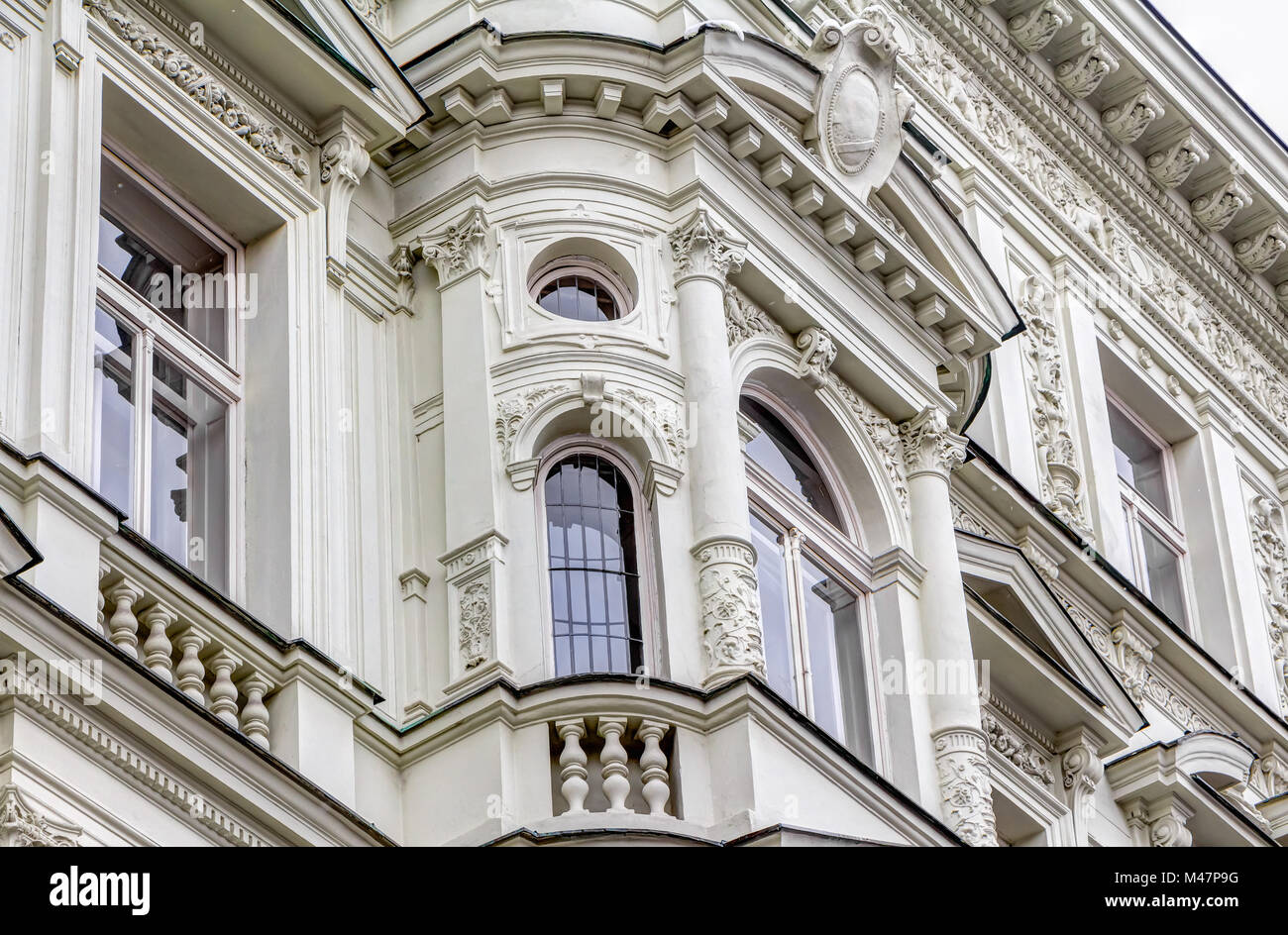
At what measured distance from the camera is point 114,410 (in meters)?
12.6

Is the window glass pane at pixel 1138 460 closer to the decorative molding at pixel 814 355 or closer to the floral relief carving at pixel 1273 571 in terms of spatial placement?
the floral relief carving at pixel 1273 571

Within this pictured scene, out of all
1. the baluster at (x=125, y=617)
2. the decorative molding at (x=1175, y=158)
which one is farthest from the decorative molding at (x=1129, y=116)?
the baluster at (x=125, y=617)

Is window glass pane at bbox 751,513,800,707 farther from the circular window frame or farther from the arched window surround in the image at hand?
the circular window frame

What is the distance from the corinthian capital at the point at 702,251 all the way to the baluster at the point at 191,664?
144 inches

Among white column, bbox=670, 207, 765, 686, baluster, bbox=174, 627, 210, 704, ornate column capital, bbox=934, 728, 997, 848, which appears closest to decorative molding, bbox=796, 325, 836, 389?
white column, bbox=670, 207, 765, 686

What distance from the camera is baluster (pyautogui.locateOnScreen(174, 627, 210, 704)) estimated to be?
11.6 metres

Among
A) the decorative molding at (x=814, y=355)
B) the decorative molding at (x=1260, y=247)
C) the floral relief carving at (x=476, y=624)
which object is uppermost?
the decorative molding at (x=1260, y=247)

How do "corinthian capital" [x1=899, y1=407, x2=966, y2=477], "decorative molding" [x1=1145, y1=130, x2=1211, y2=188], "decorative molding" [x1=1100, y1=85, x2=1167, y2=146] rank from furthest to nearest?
"decorative molding" [x1=1145, y1=130, x2=1211, y2=188], "decorative molding" [x1=1100, y1=85, x2=1167, y2=146], "corinthian capital" [x1=899, y1=407, x2=966, y2=477]

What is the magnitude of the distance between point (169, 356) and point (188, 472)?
552mm

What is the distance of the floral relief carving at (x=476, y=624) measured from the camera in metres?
12.8

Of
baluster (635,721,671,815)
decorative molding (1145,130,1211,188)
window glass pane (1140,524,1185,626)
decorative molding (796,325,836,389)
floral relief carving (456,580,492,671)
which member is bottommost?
baluster (635,721,671,815)

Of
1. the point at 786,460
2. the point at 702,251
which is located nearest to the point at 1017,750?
the point at 786,460

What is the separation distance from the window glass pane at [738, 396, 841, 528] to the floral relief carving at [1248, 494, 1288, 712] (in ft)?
25.1

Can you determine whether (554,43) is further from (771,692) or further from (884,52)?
(771,692)
